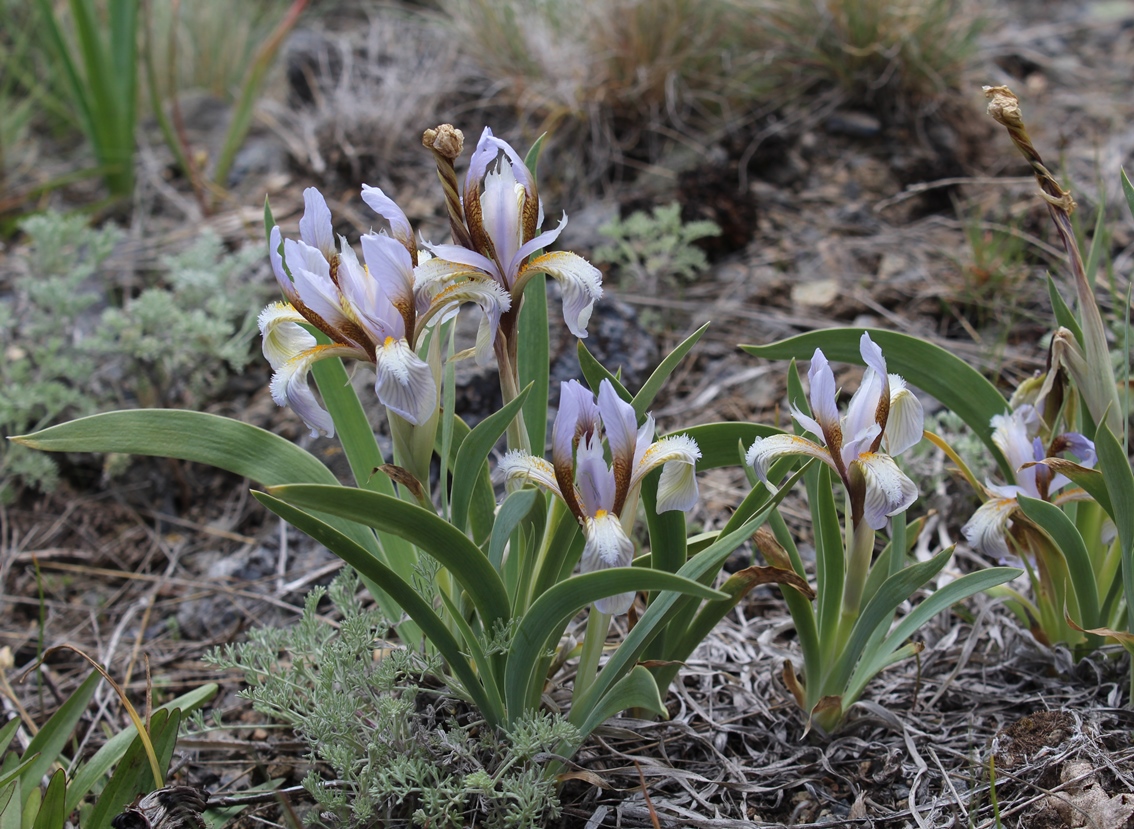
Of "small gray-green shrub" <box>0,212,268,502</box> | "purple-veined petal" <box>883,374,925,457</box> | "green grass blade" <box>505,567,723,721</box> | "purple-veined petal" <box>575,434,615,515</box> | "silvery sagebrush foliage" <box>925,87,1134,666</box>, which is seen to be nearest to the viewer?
"green grass blade" <box>505,567,723,721</box>

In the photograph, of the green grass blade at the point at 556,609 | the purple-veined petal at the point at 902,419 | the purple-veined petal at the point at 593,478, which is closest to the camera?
the green grass blade at the point at 556,609

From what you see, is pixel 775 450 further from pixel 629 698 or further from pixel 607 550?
pixel 629 698

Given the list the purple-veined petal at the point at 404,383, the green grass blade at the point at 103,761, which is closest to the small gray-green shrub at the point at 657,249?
the purple-veined petal at the point at 404,383

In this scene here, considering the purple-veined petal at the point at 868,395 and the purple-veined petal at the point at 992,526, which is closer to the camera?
the purple-veined petal at the point at 868,395

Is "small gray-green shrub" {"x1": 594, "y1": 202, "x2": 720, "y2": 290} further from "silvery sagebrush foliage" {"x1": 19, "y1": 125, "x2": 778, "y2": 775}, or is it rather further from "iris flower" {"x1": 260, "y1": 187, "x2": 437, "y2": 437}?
"iris flower" {"x1": 260, "y1": 187, "x2": 437, "y2": 437}

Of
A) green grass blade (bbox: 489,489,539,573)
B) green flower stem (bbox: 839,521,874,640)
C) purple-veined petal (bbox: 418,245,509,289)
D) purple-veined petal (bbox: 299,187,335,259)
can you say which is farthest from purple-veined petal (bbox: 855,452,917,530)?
purple-veined petal (bbox: 299,187,335,259)

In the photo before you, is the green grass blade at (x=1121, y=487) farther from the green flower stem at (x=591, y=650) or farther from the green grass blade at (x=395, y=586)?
the green grass blade at (x=395, y=586)
